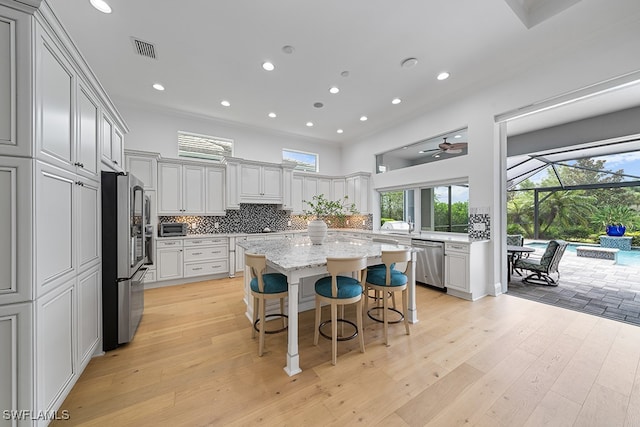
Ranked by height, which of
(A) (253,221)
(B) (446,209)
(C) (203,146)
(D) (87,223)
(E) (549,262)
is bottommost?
(E) (549,262)

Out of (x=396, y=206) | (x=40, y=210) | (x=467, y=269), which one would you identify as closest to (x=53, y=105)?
(x=40, y=210)

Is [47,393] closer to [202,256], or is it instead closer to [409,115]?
[202,256]

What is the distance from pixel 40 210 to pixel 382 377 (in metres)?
2.58

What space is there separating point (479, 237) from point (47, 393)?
5.05 m

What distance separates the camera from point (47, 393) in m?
1.41

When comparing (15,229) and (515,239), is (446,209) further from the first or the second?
(15,229)

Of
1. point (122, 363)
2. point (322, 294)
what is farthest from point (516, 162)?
point (122, 363)

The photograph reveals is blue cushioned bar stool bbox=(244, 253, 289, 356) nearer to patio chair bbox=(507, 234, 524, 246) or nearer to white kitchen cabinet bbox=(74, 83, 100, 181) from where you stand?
white kitchen cabinet bbox=(74, 83, 100, 181)

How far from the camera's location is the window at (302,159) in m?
6.35

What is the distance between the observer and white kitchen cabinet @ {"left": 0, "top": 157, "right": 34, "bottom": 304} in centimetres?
122

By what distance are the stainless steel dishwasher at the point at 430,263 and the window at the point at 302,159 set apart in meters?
Result: 3.65

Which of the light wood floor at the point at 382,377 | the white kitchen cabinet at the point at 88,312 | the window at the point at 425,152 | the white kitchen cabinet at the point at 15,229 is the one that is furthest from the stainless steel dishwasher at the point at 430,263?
the white kitchen cabinet at the point at 15,229

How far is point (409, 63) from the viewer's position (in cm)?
327

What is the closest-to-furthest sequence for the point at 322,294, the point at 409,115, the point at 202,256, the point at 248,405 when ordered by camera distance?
the point at 248,405, the point at 322,294, the point at 202,256, the point at 409,115
